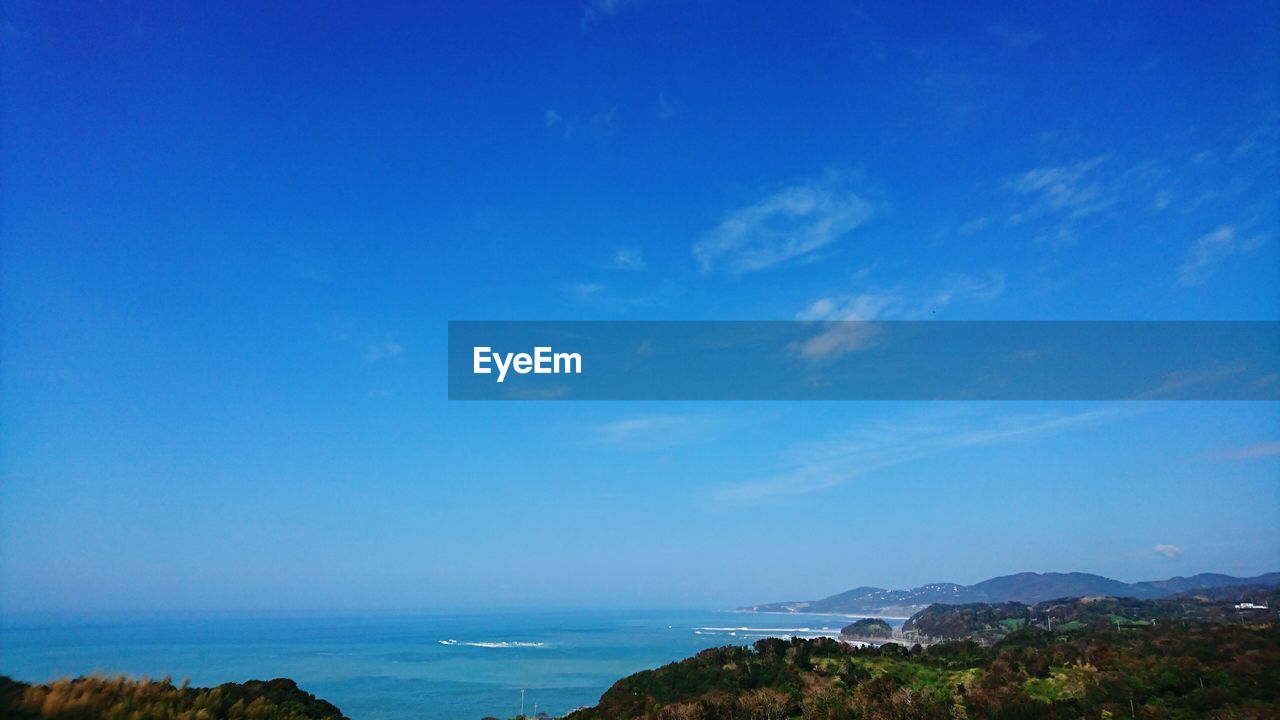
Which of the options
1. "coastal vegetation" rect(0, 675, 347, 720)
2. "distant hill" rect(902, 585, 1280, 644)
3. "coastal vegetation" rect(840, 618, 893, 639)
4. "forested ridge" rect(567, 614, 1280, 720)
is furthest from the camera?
"coastal vegetation" rect(840, 618, 893, 639)

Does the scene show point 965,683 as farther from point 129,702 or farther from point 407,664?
point 407,664

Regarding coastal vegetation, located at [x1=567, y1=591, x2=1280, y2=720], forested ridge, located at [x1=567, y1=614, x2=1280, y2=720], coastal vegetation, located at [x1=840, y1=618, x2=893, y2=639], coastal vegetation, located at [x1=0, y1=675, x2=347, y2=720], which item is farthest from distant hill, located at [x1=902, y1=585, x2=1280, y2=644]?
coastal vegetation, located at [x1=0, y1=675, x2=347, y2=720]

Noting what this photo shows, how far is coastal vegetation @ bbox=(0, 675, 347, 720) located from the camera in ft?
17.8

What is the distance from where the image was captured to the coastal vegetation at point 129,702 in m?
5.41

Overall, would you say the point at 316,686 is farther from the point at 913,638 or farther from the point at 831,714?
the point at 913,638

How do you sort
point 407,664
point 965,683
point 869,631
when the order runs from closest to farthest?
point 965,683, point 407,664, point 869,631

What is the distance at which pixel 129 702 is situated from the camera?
603 centimetres

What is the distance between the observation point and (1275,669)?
21.4 meters

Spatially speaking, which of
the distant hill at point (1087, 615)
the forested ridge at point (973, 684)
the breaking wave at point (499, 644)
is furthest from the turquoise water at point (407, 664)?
the distant hill at point (1087, 615)

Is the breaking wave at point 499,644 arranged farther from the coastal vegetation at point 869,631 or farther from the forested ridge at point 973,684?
the forested ridge at point 973,684

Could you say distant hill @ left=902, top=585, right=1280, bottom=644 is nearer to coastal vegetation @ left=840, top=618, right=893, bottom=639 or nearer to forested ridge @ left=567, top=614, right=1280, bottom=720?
coastal vegetation @ left=840, top=618, right=893, bottom=639

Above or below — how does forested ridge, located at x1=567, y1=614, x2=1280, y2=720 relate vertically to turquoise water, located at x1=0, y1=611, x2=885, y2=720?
above

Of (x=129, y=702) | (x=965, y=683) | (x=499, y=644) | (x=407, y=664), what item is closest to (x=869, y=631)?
(x=499, y=644)

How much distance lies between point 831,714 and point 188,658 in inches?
3907
